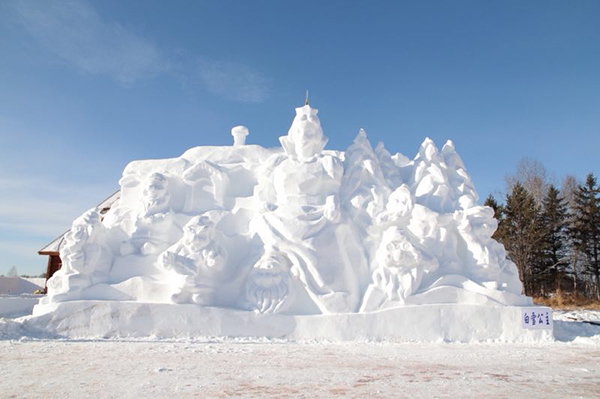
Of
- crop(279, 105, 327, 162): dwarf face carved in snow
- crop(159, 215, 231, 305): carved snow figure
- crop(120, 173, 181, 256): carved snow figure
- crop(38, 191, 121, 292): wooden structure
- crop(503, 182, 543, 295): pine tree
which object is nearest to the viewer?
crop(159, 215, 231, 305): carved snow figure

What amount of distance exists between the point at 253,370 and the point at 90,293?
3.82 metres

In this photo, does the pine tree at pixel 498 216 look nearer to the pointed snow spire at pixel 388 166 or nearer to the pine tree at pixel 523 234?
the pine tree at pixel 523 234

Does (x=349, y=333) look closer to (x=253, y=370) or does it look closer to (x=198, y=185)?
(x=253, y=370)

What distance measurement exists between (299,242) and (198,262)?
154 cm

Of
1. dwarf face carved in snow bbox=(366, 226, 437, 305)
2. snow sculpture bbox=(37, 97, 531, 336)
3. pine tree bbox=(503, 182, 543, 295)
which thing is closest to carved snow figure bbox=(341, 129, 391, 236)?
snow sculpture bbox=(37, 97, 531, 336)

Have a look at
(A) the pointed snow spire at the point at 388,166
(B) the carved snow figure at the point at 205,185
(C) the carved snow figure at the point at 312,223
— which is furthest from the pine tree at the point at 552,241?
(B) the carved snow figure at the point at 205,185

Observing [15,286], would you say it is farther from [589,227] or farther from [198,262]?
[589,227]

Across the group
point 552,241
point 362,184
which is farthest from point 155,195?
point 552,241

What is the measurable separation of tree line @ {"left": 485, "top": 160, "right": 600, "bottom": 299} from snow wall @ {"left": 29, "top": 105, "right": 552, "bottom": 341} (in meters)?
12.6

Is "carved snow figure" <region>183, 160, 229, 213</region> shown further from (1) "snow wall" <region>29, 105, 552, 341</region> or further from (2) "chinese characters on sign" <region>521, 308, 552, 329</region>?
(2) "chinese characters on sign" <region>521, 308, 552, 329</region>

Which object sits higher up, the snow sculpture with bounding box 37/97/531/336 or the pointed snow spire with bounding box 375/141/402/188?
the pointed snow spire with bounding box 375/141/402/188

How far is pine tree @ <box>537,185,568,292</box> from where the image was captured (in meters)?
19.5

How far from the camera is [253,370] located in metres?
4.19

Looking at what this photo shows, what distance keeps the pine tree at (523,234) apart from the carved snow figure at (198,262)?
1540cm
